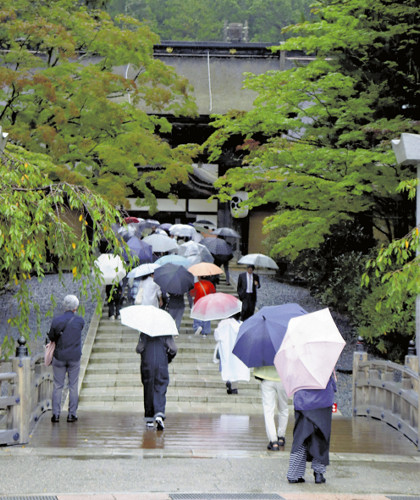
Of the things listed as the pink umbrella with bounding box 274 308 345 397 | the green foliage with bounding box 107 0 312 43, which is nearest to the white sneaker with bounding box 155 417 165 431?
the pink umbrella with bounding box 274 308 345 397

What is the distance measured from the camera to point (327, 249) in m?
22.6

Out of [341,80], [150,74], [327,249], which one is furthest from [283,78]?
→ [327,249]

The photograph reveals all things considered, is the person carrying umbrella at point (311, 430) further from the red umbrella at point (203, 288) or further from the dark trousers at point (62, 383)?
the red umbrella at point (203, 288)

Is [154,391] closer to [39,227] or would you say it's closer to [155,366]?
[155,366]

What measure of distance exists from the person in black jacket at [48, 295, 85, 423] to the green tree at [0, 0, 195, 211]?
21.3 feet

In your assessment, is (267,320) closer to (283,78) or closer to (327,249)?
(283,78)

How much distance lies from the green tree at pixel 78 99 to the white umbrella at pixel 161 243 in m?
1.38

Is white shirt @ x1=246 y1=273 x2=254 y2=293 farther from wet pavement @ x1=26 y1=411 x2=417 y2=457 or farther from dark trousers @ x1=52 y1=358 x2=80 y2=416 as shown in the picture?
dark trousers @ x1=52 y1=358 x2=80 y2=416

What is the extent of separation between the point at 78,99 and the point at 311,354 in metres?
12.5

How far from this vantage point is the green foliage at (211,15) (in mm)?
62656

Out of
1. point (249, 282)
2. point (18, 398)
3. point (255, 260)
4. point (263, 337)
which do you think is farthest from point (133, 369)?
point (263, 337)

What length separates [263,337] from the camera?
30.7 feet

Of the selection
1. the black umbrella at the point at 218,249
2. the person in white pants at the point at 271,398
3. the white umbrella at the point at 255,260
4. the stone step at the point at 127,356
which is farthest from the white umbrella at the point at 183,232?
the person in white pants at the point at 271,398

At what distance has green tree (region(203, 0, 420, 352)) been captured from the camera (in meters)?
17.3
